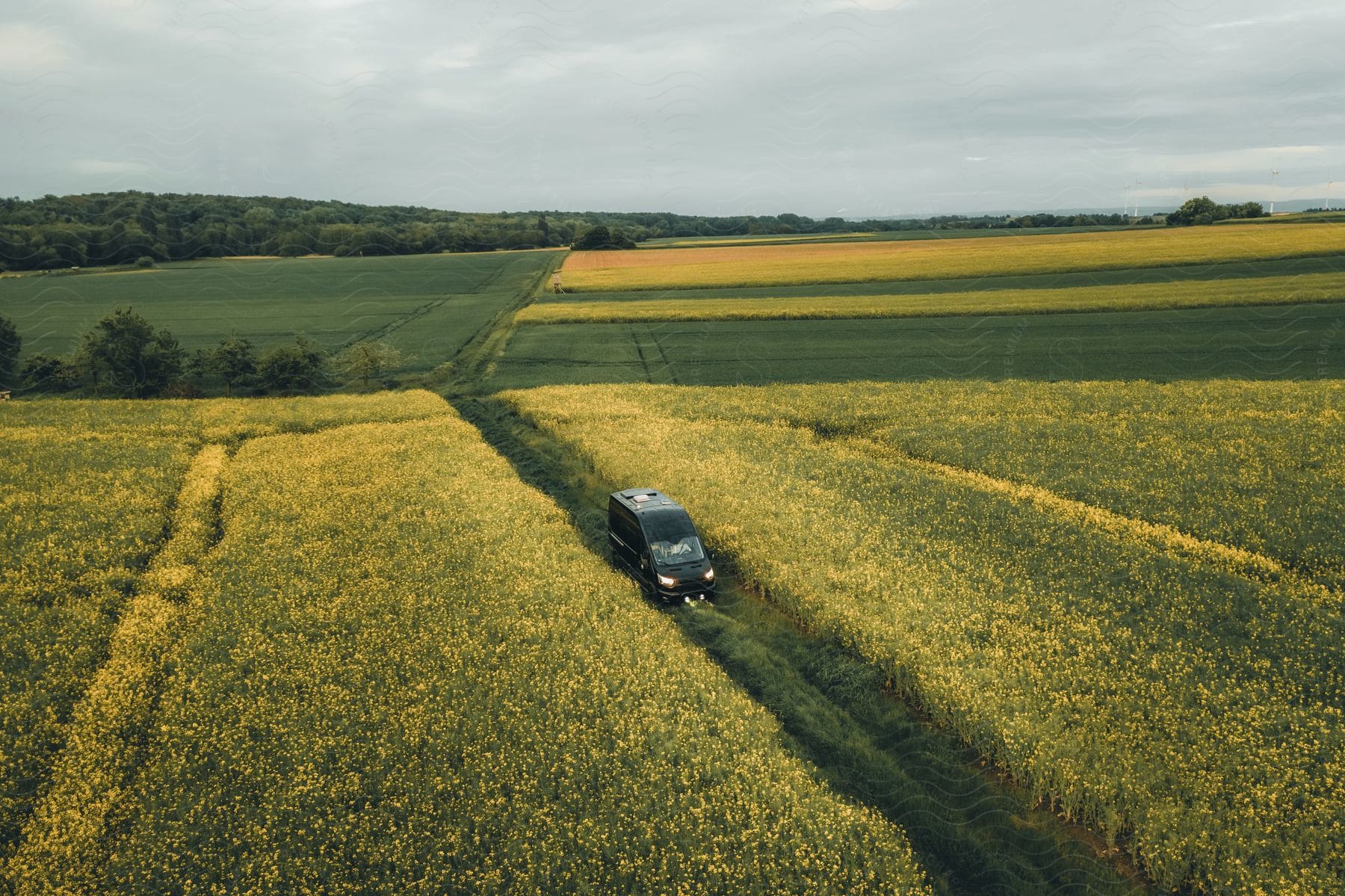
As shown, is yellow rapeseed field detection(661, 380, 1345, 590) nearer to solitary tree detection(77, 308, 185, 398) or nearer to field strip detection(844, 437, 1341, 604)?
field strip detection(844, 437, 1341, 604)

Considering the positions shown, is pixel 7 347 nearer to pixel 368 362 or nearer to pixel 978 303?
pixel 368 362

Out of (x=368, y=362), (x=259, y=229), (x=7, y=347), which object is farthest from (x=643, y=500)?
(x=259, y=229)

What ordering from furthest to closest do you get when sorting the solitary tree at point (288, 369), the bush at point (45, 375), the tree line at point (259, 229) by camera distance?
the tree line at point (259, 229) < the bush at point (45, 375) < the solitary tree at point (288, 369)

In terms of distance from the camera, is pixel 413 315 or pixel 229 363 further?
pixel 413 315

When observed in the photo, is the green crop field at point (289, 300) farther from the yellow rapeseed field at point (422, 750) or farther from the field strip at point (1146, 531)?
the field strip at point (1146, 531)

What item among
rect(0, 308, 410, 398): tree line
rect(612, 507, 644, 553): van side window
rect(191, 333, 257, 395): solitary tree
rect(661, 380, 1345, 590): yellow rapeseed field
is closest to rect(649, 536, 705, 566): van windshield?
rect(612, 507, 644, 553): van side window

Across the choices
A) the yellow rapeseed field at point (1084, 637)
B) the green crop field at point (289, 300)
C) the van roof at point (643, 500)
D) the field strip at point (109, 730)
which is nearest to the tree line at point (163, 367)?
the green crop field at point (289, 300)

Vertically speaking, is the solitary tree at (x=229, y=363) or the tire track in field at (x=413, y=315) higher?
the tire track in field at (x=413, y=315)
